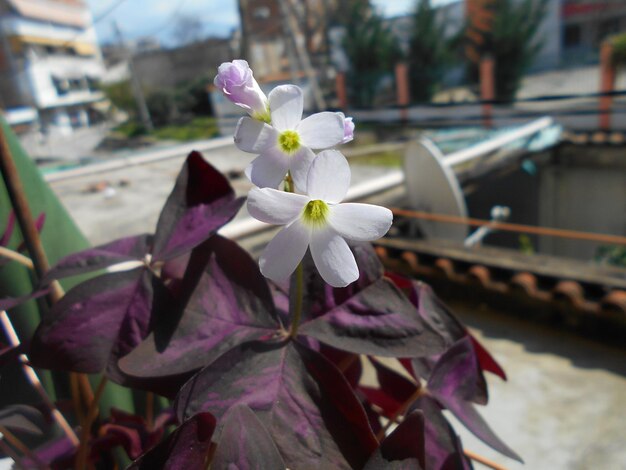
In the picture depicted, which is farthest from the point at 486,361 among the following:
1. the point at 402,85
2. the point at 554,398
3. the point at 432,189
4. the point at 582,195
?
the point at 402,85

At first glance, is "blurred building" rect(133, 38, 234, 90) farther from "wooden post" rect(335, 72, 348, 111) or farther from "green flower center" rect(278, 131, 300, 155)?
"green flower center" rect(278, 131, 300, 155)

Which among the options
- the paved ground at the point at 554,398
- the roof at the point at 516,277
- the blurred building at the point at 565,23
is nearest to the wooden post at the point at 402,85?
the blurred building at the point at 565,23

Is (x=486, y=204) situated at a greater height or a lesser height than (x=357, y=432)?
lesser

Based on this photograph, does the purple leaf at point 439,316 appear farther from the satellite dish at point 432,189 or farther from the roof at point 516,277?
the satellite dish at point 432,189

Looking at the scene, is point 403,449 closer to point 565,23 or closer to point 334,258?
point 334,258

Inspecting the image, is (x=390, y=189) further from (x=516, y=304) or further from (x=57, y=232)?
(x=57, y=232)

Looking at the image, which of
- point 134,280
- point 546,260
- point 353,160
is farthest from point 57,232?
point 353,160

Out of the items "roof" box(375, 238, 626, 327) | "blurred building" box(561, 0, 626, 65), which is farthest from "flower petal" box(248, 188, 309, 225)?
"blurred building" box(561, 0, 626, 65)
